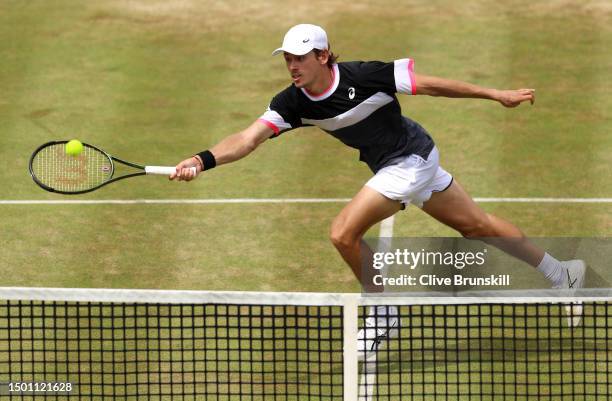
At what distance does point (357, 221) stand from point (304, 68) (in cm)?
118

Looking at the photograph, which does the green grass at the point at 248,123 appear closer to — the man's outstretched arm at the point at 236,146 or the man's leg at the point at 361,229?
the man's leg at the point at 361,229

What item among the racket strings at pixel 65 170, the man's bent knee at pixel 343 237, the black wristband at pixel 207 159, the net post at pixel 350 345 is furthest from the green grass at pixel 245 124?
the net post at pixel 350 345

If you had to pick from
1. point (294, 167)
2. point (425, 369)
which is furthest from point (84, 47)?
point (425, 369)

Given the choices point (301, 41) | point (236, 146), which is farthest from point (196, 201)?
point (301, 41)

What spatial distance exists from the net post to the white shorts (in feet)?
5.88

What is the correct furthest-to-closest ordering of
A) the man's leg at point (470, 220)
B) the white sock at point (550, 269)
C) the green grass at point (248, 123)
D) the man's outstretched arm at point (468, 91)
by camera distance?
the green grass at point (248, 123)
the white sock at point (550, 269)
the man's leg at point (470, 220)
the man's outstretched arm at point (468, 91)

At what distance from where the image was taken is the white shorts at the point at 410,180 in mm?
9977

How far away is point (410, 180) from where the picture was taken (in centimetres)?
1003

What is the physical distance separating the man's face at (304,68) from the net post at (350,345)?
2.12 metres

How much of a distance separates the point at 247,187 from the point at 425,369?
4.33 metres

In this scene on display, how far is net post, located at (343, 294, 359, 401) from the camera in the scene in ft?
27.3

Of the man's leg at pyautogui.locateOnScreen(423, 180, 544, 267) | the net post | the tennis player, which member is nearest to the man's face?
the tennis player

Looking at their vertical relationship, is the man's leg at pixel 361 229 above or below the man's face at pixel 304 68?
below

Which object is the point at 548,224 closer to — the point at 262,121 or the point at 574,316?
the point at 574,316
